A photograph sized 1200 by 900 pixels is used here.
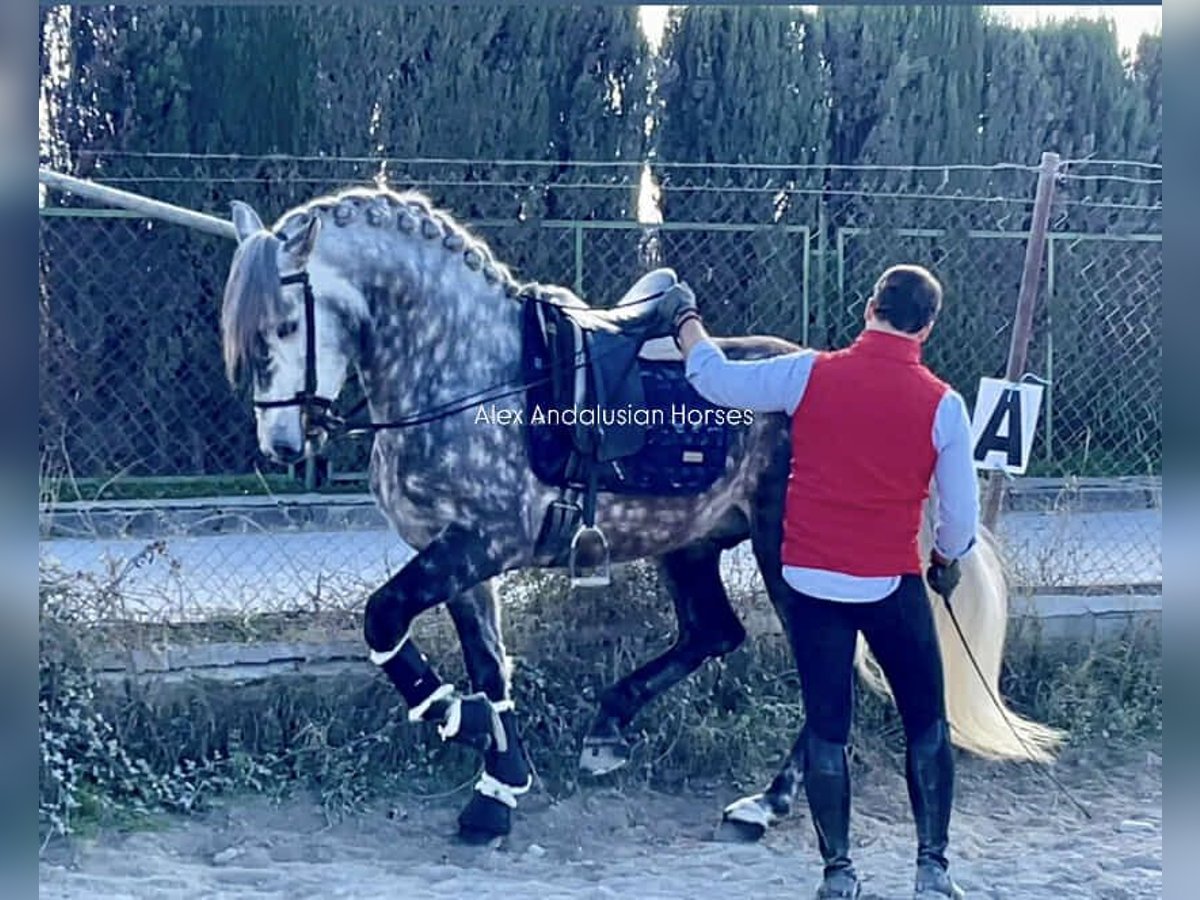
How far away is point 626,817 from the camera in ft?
17.5

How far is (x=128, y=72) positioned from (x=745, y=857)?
2.90m

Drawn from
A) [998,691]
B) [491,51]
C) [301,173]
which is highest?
[491,51]

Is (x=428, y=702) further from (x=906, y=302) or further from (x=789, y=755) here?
(x=906, y=302)

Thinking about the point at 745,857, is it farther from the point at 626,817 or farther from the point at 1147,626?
the point at 1147,626

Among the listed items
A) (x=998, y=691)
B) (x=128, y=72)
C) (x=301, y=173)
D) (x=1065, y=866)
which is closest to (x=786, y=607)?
(x=998, y=691)

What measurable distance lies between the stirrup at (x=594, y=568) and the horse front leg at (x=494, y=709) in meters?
0.25

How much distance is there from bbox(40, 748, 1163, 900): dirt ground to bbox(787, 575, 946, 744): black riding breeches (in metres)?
0.59

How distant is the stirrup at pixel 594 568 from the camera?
518 centimetres

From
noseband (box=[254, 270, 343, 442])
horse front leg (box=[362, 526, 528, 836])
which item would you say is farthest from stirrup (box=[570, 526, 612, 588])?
noseband (box=[254, 270, 343, 442])

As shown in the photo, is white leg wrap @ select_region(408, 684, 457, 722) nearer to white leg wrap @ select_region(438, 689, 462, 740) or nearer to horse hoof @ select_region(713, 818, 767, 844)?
white leg wrap @ select_region(438, 689, 462, 740)

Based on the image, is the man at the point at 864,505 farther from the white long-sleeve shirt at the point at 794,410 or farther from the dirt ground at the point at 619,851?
the dirt ground at the point at 619,851

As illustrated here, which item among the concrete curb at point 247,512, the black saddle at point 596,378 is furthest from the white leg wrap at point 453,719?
the black saddle at point 596,378

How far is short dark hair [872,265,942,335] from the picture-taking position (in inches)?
182

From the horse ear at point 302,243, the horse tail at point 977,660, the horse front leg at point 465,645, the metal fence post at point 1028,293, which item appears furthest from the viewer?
the metal fence post at point 1028,293
